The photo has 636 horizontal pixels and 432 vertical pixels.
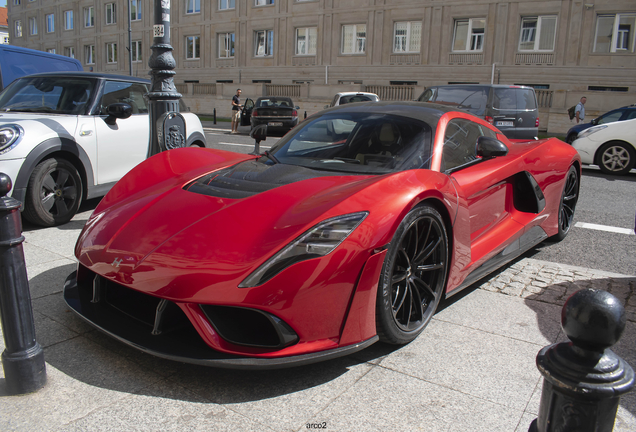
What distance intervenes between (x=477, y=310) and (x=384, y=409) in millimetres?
1382

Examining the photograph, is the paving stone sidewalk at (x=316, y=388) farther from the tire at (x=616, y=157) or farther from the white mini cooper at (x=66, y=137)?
the tire at (x=616, y=157)

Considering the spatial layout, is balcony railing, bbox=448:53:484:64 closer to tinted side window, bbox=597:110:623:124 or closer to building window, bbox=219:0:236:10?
tinted side window, bbox=597:110:623:124

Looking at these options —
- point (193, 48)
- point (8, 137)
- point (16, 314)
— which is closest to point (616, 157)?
point (8, 137)

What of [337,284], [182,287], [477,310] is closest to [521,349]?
[477,310]

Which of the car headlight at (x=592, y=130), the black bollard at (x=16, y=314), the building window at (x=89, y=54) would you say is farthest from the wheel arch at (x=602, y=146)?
the building window at (x=89, y=54)

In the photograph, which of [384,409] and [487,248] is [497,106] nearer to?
[487,248]

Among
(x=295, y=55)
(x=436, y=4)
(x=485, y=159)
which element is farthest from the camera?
(x=295, y=55)

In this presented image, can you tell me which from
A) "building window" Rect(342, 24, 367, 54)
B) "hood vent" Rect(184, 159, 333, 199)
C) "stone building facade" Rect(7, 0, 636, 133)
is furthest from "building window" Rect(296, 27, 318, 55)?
"hood vent" Rect(184, 159, 333, 199)

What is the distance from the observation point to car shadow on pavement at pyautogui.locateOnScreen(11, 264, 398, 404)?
236 cm

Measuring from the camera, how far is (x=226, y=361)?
2182mm

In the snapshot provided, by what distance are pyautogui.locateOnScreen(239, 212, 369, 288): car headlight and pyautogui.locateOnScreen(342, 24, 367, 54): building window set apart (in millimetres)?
31413

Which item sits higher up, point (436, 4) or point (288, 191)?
point (436, 4)

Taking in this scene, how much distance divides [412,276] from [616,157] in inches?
369

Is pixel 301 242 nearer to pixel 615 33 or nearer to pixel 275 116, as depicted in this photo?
pixel 275 116
